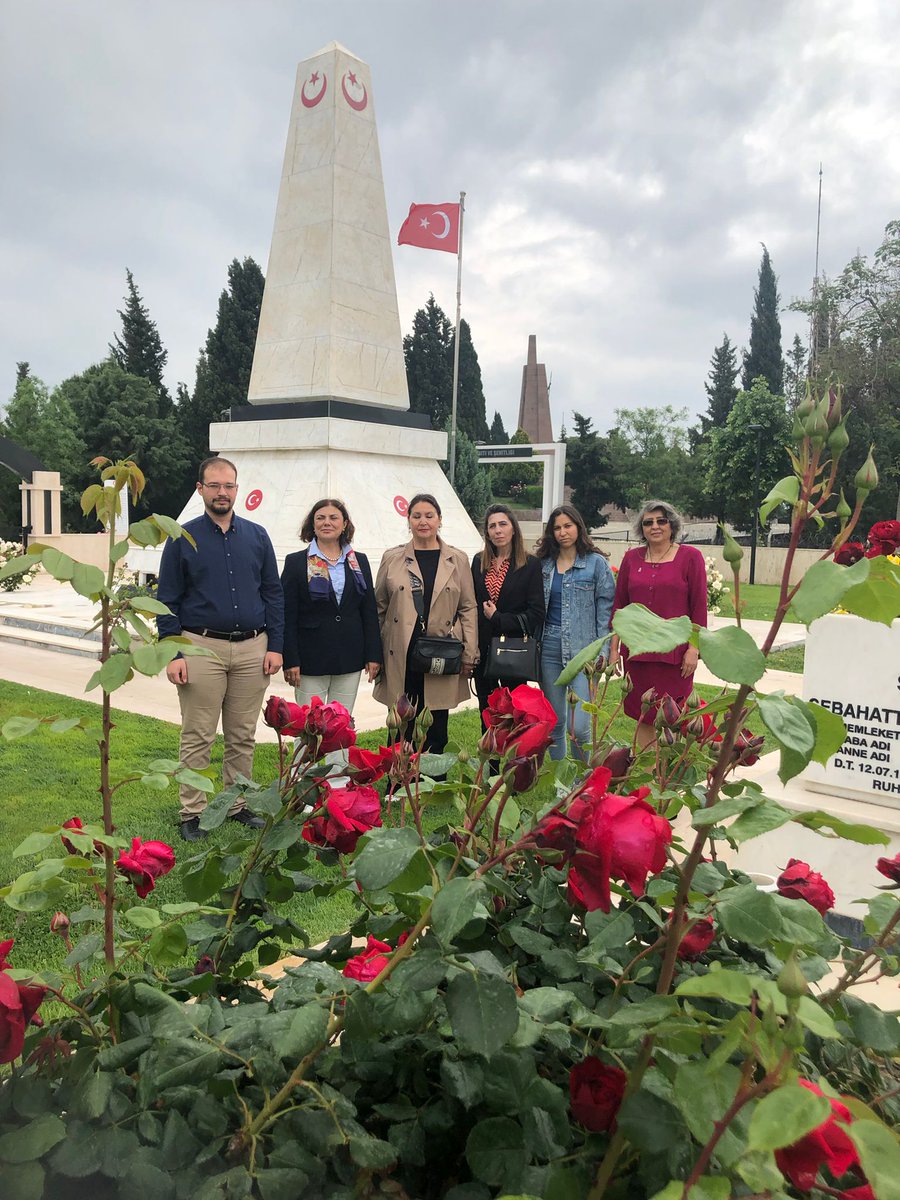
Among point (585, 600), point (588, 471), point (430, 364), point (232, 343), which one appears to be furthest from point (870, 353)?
point (585, 600)

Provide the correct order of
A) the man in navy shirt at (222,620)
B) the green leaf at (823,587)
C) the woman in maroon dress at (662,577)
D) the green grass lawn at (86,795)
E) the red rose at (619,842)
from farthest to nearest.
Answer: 1. the woman in maroon dress at (662,577)
2. the man in navy shirt at (222,620)
3. the green grass lawn at (86,795)
4. the red rose at (619,842)
5. the green leaf at (823,587)

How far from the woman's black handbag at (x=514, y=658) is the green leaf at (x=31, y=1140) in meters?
3.76

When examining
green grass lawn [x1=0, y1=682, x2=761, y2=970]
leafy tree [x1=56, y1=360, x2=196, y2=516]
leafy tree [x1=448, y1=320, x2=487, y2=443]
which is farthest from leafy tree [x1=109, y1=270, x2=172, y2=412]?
green grass lawn [x1=0, y1=682, x2=761, y2=970]

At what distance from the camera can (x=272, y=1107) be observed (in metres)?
0.69

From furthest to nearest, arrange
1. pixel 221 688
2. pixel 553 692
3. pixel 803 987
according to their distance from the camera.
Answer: pixel 553 692, pixel 221 688, pixel 803 987

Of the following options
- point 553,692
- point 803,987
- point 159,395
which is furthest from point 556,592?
point 159,395

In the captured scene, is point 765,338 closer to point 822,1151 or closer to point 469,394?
point 469,394

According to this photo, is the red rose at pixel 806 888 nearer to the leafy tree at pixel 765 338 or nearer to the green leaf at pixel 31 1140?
the green leaf at pixel 31 1140

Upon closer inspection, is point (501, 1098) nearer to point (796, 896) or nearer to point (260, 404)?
point (796, 896)

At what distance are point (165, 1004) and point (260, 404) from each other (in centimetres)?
1181

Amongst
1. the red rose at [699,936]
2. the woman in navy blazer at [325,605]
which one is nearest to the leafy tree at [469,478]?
the woman in navy blazer at [325,605]

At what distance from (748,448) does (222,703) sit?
1067 inches

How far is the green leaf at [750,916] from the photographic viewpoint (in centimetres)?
65

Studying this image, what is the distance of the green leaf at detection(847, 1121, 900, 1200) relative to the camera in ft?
1.66
